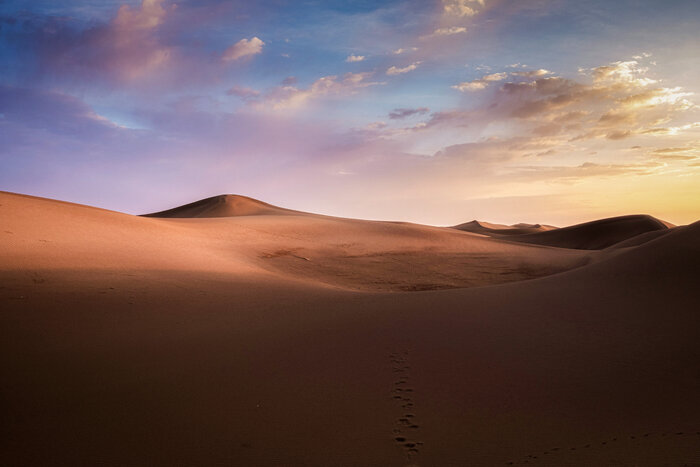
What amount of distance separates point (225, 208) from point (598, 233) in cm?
3401

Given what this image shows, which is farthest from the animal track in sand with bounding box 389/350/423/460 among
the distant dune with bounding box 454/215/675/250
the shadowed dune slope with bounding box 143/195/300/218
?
the distant dune with bounding box 454/215/675/250

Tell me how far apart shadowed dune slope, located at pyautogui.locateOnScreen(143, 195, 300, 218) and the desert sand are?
25.4m

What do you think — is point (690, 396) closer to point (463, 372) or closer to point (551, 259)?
point (463, 372)

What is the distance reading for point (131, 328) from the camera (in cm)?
495

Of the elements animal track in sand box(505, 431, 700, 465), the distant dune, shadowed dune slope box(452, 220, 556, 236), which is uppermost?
shadowed dune slope box(452, 220, 556, 236)

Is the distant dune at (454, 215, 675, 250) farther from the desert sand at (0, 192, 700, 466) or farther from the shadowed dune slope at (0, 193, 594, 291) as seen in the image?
the desert sand at (0, 192, 700, 466)

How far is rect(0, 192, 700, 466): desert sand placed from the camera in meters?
2.90

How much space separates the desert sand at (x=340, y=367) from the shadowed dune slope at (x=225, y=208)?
2542cm

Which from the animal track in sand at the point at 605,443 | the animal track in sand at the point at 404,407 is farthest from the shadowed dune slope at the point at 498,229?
the animal track in sand at the point at 605,443

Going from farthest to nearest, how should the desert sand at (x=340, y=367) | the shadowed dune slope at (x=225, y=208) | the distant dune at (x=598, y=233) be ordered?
the distant dune at (x=598, y=233) < the shadowed dune slope at (x=225, y=208) < the desert sand at (x=340, y=367)

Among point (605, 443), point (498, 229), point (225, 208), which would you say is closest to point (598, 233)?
point (498, 229)

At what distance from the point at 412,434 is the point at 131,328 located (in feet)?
12.3

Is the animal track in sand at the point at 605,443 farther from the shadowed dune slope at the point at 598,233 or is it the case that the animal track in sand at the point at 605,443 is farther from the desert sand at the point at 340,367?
the shadowed dune slope at the point at 598,233

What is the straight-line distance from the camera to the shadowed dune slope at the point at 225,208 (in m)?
33.8
